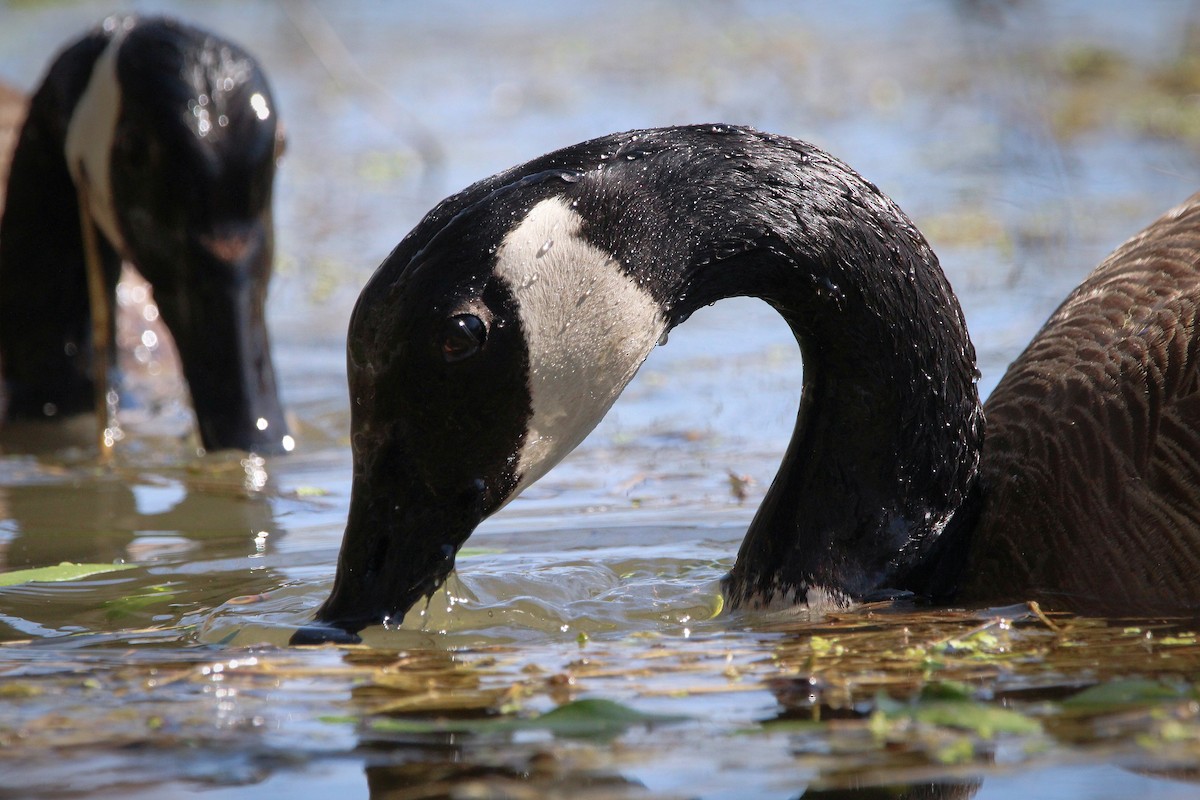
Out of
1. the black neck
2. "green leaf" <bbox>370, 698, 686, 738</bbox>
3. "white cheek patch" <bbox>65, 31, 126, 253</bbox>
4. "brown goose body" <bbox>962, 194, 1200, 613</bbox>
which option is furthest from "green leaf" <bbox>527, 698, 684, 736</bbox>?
the black neck

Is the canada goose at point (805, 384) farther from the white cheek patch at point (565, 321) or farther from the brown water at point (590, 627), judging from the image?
the brown water at point (590, 627)

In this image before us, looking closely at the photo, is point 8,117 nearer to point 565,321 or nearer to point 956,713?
point 565,321

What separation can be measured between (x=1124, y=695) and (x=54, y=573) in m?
3.23

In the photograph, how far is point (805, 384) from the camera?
15.3 ft

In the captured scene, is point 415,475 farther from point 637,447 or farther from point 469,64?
point 469,64

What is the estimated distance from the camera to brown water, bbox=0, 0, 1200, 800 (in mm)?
3180

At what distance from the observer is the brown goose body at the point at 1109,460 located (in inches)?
169

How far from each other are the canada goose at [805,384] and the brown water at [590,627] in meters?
0.25

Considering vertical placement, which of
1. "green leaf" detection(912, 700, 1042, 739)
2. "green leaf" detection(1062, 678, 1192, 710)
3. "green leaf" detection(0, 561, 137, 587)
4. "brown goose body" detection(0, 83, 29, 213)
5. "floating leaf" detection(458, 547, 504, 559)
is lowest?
"green leaf" detection(912, 700, 1042, 739)

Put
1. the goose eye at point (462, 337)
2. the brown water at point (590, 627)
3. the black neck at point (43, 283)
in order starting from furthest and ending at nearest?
the black neck at point (43, 283) → the goose eye at point (462, 337) → the brown water at point (590, 627)

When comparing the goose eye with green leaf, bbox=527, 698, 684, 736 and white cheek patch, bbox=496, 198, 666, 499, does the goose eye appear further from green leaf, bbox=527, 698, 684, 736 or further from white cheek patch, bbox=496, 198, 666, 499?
green leaf, bbox=527, 698, 684, 736

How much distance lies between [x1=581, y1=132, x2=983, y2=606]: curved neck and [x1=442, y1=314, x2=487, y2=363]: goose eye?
2.34ft

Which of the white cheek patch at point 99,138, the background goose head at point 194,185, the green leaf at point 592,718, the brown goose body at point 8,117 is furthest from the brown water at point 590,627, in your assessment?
the brown goose body at point 8,117

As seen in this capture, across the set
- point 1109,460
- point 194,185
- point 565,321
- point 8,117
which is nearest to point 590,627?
point 565,321
